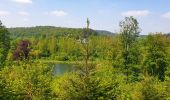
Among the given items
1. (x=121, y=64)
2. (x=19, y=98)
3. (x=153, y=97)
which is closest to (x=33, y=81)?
(x=19, y=98)

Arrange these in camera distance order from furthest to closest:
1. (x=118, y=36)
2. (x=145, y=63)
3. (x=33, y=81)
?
(x=118, y=36), (x=145, y=63), (x=33, y=81)

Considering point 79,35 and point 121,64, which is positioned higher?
point 79,35

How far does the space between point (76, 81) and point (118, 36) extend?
5143cm

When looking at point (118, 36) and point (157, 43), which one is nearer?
point (157, 43)

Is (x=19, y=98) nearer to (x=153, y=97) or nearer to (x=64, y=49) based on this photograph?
(x=153, y=97)

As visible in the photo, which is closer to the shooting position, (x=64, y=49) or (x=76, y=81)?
(x=76, y=81)

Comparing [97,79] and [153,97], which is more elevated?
[97,79]

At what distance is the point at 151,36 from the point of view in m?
67.9

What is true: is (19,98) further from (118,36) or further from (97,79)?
(118,36)

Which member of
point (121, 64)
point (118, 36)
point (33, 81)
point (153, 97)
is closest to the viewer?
point (33, 81)

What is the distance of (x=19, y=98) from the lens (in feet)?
87.0

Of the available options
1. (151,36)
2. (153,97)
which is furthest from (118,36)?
(153,97)

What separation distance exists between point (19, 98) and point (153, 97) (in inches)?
401

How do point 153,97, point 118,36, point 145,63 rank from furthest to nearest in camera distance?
point 118,36 < point 145,63 < point 153,97
